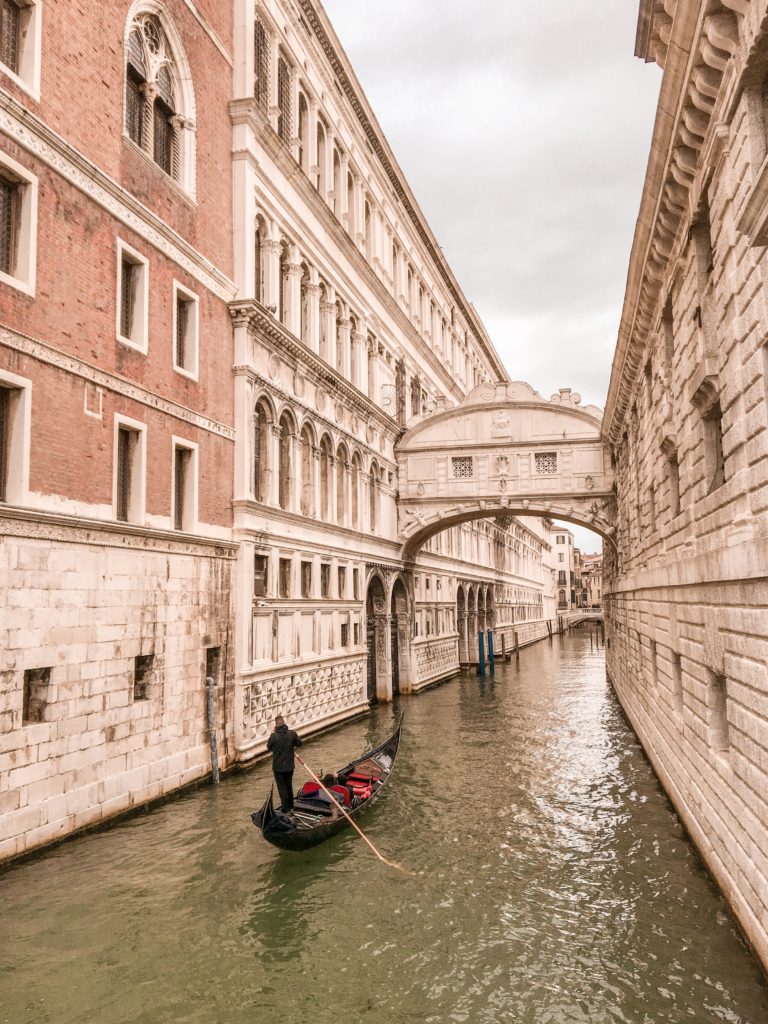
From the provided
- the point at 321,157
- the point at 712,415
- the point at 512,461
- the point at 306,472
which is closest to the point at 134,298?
the point at 306,472

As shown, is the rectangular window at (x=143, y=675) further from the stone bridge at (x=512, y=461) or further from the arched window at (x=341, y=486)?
the stone bridge at (x=512, y=461)

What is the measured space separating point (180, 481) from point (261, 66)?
367 inches

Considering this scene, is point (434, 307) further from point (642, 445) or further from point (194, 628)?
point (194, 628)

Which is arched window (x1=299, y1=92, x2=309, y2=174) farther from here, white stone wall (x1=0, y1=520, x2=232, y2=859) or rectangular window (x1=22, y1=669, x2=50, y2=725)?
rectangular window (x1=22, y1=669, x2=50, y2=725)

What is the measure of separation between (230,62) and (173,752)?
12984 mm

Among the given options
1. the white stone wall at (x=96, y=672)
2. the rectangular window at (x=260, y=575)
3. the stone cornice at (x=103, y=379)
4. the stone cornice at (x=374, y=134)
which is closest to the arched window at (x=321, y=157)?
the stone cornice at (x=374, y=134)

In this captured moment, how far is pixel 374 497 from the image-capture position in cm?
2389

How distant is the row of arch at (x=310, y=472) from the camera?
1667 cm

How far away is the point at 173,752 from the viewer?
42.2 ft

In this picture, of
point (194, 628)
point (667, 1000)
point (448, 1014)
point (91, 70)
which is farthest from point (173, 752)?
point (91, 70)

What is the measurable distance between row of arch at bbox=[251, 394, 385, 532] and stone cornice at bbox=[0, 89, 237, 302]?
9.08 feet

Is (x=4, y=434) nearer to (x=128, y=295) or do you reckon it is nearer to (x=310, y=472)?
(x=128, y=295)

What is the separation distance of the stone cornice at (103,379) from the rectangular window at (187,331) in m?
0.78

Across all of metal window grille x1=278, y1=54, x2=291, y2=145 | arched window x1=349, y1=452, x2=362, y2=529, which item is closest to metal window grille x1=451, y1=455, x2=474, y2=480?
arched window x1=349, y1=452, x2=362, y2=529
